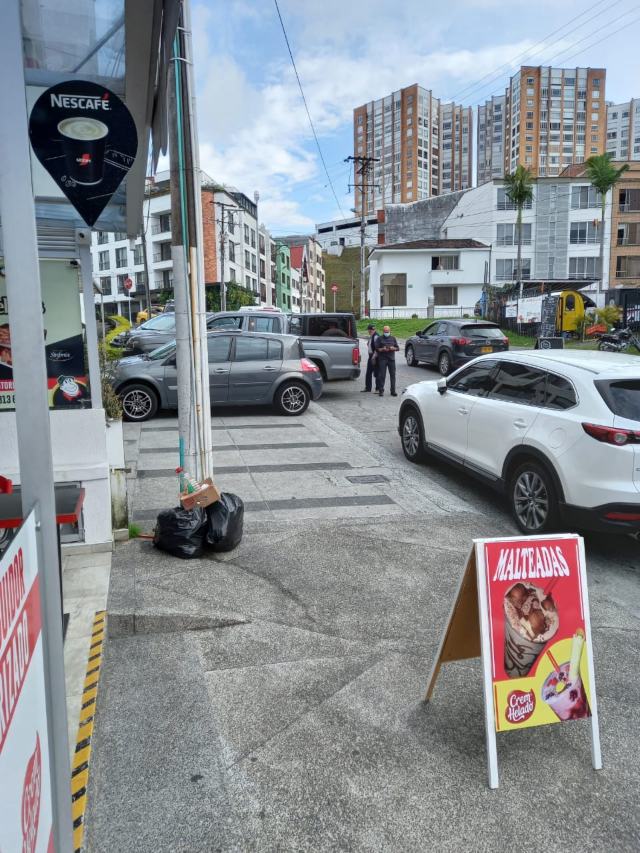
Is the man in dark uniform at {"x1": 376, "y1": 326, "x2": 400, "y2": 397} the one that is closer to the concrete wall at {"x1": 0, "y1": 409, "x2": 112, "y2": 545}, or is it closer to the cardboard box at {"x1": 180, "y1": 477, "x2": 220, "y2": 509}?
the cardboard box at {"x1": 180, "y1": 477, "x2": 220, "y2": 509}

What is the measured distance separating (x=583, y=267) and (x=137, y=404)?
46314 millimetres

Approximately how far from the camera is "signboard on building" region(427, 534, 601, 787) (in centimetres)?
293

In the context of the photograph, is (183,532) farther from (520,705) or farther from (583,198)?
(583,198)

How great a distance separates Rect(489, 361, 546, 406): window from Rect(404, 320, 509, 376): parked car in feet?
33.5

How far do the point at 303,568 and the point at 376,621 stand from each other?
1.00 m

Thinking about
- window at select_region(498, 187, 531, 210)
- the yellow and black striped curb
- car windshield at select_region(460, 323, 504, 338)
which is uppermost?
window at select_region(498, 187, 531, 210)

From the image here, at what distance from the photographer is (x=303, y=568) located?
16.9 feet

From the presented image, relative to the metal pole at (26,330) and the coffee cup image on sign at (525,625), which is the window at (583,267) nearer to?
the coffee cup image on sign at (525,625)

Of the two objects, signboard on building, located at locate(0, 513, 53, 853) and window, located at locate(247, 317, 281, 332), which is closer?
signboard on building, located at locate(0, 513, 53, 853)

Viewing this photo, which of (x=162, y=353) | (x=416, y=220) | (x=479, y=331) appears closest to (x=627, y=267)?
(x=416, y=220)

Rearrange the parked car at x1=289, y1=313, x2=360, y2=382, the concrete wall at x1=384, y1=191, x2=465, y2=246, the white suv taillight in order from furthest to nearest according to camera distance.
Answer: the concrete wall at x1=384, y1=191, x2=465, y2=246 → the parked car at x1=289, y1=313, x2=360, y2=382 → the white suv taillight

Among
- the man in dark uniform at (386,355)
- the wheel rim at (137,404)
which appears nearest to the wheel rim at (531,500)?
the wheel rim at (137,404)

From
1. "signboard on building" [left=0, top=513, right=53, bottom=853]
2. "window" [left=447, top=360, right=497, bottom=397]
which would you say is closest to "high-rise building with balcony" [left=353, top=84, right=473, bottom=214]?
"window" [left=447, top=360, right=497, bottom=397]

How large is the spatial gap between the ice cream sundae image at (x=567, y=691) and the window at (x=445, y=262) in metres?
47.0
